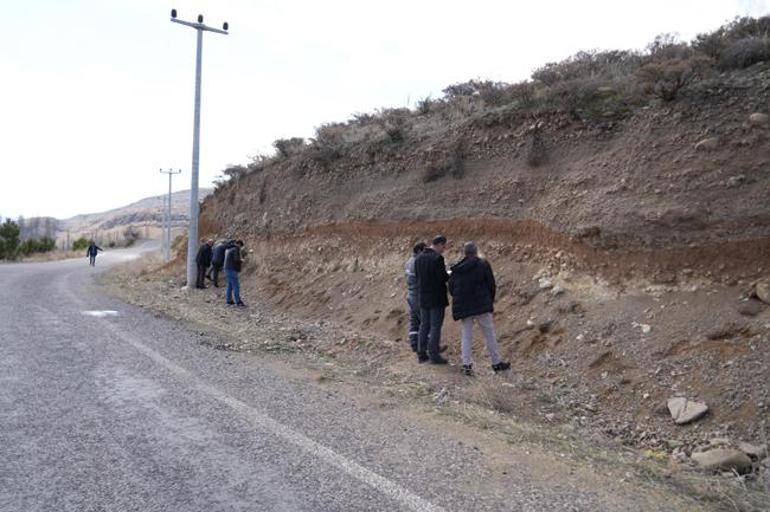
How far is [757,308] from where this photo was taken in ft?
24.2

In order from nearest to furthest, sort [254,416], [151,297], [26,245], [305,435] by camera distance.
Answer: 1. [305,435]
2. [254,416]
3. [151,297]
4. [26,245]

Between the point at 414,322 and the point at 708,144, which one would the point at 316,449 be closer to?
the point at 414,322

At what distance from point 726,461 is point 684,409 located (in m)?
1.19

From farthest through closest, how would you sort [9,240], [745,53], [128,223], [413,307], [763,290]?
[128,223] < [9,240] < [745,53] < [413,307] < [763,290]

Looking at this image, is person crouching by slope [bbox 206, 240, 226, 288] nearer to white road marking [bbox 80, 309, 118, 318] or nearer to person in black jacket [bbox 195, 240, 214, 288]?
person in black jacket [bbox 195, 240, 214, 288]

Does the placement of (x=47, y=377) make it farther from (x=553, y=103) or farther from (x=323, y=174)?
(x=323, y=174)

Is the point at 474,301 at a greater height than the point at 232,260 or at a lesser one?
lesser

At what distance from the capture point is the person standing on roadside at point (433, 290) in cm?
897

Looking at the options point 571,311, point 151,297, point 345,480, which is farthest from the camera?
point 151,297

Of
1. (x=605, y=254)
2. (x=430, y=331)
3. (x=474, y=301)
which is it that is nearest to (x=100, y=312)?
(x=430, y=331)

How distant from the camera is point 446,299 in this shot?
904cm

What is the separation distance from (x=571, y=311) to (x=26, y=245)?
57.7 metres

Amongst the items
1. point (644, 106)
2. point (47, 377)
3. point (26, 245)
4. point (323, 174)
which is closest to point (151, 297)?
point (323, 174)

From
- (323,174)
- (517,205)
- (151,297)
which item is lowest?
(151,297)
